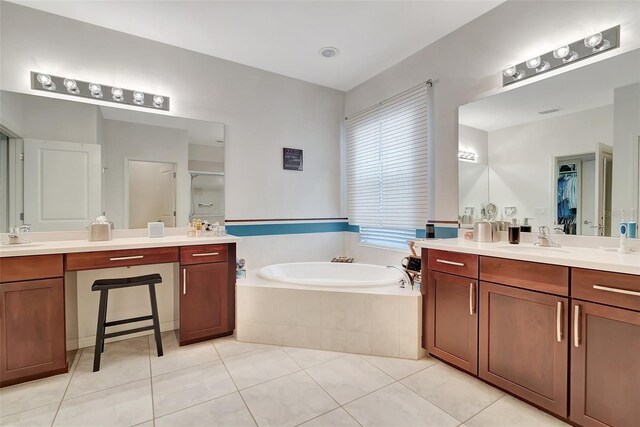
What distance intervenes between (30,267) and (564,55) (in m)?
3.73

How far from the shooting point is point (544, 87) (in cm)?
209

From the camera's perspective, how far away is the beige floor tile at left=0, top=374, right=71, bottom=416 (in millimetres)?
1713

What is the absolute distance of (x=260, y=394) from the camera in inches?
72.4

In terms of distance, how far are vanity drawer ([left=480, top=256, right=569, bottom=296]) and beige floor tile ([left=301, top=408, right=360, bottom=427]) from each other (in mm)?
1146

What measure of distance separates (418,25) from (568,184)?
173cm

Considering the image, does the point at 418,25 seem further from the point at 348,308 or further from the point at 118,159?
the point at 118,159

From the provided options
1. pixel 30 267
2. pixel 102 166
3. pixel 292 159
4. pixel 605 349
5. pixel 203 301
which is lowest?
pixel 203 301

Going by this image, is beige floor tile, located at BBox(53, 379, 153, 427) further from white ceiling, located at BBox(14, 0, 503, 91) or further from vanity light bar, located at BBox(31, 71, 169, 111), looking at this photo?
white ceiling, located at BBox(14, 0, 503, 91)

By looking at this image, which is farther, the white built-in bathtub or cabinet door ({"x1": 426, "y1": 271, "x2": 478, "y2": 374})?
the white built-in bathtub

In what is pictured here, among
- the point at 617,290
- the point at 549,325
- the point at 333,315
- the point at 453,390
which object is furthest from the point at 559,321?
the point at 333,315

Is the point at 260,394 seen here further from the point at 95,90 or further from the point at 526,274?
the point at 95,90

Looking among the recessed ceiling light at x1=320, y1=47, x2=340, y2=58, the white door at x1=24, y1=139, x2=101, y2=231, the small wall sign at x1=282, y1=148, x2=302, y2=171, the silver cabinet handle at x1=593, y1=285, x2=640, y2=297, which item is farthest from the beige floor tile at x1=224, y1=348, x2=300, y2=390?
the recessed ceiling light at x1=320, y1=47, x2=340, y2=58

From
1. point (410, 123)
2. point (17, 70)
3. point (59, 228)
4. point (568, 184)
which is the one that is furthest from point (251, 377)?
point (17, 70)

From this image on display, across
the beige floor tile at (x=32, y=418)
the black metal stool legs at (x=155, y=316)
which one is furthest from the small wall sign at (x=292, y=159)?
the beige floor tile at (x=32, y=418)
